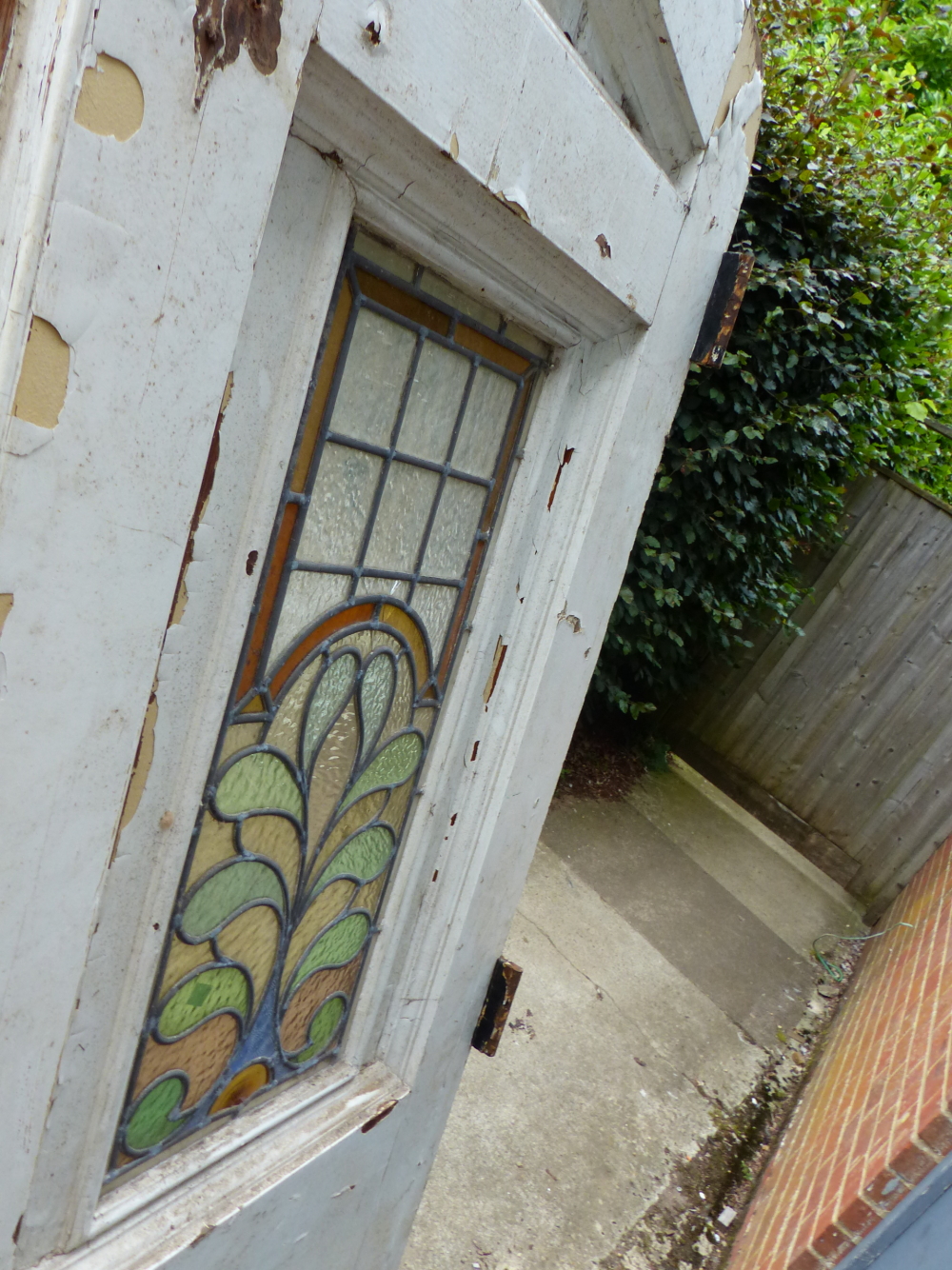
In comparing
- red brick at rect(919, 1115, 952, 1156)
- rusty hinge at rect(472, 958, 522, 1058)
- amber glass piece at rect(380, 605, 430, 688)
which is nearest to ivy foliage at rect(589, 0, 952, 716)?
red brick at rect(919, 1115, 952, 1156)

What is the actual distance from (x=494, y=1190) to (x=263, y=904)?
1.92m

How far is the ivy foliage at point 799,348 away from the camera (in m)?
3.37

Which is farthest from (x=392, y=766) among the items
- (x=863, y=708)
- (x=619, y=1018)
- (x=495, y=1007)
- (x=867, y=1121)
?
(x=863, y=708)

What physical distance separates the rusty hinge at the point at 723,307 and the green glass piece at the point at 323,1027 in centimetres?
108

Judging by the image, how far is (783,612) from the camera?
4434 millimetres

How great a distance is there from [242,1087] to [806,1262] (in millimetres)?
1597

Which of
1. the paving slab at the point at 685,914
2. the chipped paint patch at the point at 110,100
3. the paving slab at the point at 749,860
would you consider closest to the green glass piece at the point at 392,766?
the chipped paint patch at the point at 110,100

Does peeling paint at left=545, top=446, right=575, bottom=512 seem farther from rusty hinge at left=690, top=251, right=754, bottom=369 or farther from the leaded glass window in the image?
rusty hinge at left=690, top=251, right=754, bottom=369

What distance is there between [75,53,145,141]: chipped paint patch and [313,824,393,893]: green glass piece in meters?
0.84

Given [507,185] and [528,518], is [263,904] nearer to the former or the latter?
[528,518]

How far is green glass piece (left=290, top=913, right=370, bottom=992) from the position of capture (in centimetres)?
112

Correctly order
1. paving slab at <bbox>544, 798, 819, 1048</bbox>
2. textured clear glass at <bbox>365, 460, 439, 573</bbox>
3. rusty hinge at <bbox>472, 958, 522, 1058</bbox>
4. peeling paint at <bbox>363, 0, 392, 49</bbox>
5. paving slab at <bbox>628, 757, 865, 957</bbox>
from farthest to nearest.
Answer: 1. paving slab at <bbox>628, 757, 865, 957</bbox>
2. paving slab at <bbox>544, 798, 819, 1048</bbox>
3. rusty hinge at <bbox>472, 958, 522, 1058</bbox>
4. textured clear glass at <bbox>365, 460, 439, 573</bbox>
5. peeling paint at <bbox>363, 0, 392, 49</bbox>

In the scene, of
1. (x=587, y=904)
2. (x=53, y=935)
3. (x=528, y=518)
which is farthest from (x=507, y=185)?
(x=587, y=904)

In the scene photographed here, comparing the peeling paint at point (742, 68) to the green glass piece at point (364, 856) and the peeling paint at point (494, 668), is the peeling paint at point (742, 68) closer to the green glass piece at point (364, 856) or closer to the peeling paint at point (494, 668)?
the peeling paint at point (494, 668)
